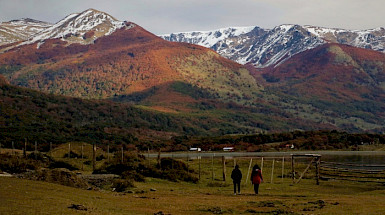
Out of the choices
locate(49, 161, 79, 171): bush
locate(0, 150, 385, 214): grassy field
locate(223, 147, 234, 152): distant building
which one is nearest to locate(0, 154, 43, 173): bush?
locate(0, 150, 385, 214): grassy field

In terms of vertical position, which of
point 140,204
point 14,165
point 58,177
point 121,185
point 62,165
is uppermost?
point 58,177

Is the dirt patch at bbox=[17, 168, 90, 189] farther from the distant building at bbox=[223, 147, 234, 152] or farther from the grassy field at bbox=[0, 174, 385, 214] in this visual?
the distant building at bbox=[223, 147, 234, 152]

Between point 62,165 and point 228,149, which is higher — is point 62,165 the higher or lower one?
the higher one

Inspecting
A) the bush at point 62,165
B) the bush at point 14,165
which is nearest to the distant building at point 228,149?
the bush at point 62,165

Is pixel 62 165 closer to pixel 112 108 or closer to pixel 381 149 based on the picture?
pixel 381 149

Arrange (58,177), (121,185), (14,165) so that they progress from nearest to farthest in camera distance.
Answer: (58,177) → (121,185) → (14,165)

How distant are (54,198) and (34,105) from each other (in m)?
146

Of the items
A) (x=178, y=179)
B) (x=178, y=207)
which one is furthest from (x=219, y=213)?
(x=178, y=179)

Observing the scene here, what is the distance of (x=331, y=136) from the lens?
124 m

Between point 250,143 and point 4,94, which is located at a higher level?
point 4,94

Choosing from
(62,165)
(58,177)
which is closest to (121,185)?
(58,177)

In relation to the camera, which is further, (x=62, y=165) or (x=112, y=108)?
(x=112, y=108)

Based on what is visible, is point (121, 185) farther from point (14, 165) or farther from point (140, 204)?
point (14, 165)

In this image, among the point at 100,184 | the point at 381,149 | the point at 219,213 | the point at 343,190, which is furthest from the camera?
the point at 381,149
